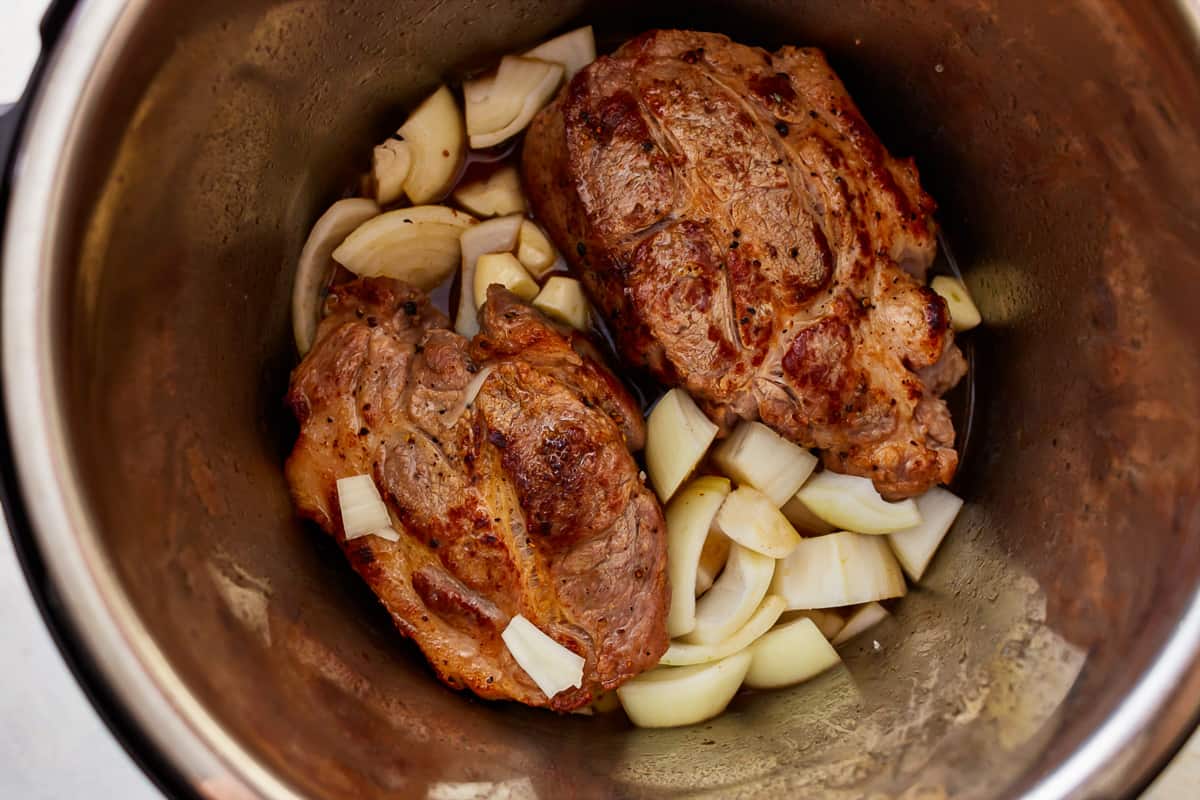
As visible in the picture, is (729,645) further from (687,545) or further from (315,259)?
(315,259)

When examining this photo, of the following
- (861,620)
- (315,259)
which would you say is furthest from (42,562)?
(861,620)

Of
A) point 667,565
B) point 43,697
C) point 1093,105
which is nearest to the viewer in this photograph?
point 1093,105

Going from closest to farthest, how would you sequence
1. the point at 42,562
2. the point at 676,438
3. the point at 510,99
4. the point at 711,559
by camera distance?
the point at 42,562, the point at 676,438, the point at 711,559, the point at 510,99

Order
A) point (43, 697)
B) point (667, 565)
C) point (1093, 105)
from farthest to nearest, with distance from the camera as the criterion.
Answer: point (43, 697), point (667, 565), point (1093, 105)

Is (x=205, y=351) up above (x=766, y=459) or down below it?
above

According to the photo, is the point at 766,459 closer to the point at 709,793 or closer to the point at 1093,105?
the point at 709,793

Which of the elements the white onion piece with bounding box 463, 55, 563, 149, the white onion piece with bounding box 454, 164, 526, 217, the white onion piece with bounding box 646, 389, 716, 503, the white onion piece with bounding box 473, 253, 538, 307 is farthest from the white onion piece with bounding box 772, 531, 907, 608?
the white onion piece with bounding box 463, 55, 563, 149

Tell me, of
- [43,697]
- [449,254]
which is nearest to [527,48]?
[449,254]
